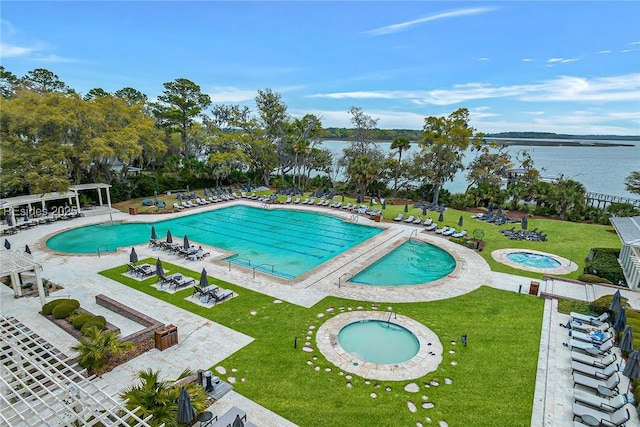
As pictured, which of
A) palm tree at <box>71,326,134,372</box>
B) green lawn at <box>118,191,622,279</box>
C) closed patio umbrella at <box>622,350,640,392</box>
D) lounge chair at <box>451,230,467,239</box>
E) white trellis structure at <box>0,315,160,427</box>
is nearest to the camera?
white trellis structure at <box>0,315,160,427</box>

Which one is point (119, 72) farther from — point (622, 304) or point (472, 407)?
point (622, 304)

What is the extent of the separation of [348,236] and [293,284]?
10.2m

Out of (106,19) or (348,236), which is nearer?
(106,19)

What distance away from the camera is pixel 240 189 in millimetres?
41094

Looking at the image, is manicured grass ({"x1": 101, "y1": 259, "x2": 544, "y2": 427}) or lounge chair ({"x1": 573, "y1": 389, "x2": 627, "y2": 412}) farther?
manicured grass ({"x1": 101, "y1": 259, "x2": 544, "y2": 427})

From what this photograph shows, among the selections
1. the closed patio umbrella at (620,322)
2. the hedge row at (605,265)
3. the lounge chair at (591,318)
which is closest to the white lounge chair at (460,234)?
the hedge row at (605,265)

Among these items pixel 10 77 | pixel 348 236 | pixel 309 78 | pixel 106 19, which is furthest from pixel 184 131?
pixel 348 236

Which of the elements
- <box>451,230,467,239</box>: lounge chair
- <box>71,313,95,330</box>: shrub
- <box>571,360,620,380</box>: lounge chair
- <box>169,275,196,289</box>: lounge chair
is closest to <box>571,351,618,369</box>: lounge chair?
<box>571,360,620,380</box>: lounge chair

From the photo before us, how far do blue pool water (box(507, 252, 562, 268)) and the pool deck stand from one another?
2.29 m

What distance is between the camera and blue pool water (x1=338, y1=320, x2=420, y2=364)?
434 inches

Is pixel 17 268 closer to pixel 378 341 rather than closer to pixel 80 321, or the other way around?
pixel 80 321

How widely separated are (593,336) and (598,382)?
242cm

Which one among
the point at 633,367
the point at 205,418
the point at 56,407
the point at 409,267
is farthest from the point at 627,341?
the point at 56,407

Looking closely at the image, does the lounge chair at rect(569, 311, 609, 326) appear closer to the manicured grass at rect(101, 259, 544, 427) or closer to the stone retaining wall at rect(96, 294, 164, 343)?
the manicured grass at rect(101, 259, 544, 427)
